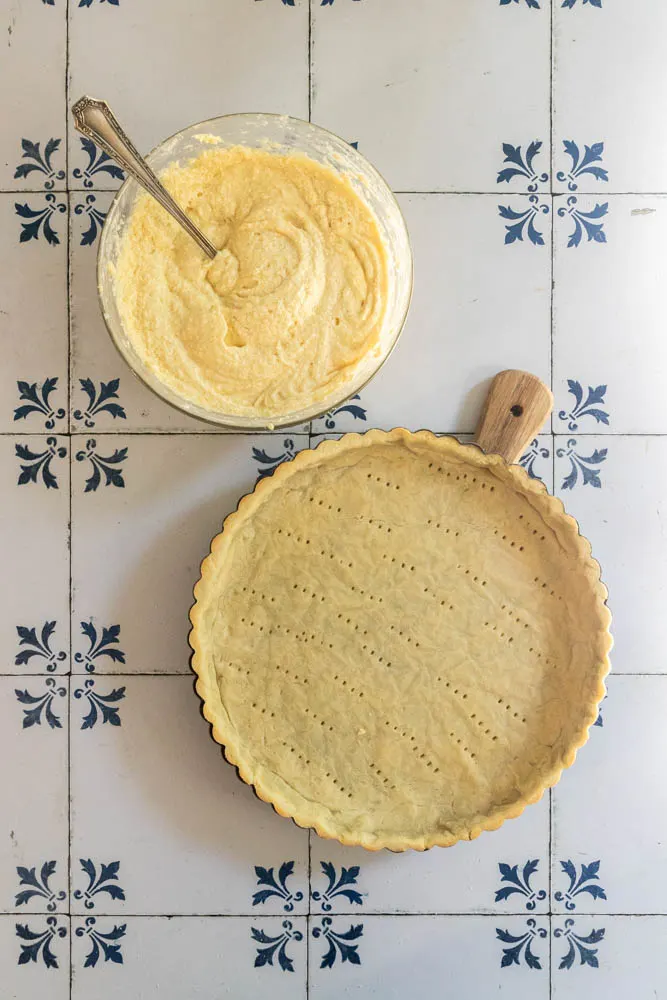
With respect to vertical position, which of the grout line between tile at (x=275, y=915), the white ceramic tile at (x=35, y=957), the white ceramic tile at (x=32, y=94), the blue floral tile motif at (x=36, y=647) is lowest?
the white ceramic tile at (x=35, y=957)

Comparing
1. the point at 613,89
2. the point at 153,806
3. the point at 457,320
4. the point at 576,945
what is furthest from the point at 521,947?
the point at 613,89

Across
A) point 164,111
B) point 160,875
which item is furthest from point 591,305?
point 160,875

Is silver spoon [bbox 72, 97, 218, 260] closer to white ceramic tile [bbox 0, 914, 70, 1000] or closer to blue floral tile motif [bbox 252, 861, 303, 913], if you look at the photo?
blue floral tile motif [bbox 252, 861, 303, 913]

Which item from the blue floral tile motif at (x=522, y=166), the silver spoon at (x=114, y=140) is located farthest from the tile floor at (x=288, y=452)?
the silver spoon at (x=114, y=140)

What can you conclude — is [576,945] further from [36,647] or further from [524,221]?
[524,221]

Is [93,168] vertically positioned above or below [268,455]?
above

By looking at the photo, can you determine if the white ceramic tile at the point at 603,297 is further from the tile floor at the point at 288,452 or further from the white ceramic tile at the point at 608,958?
the white ceramic tile at the point at 608,958
